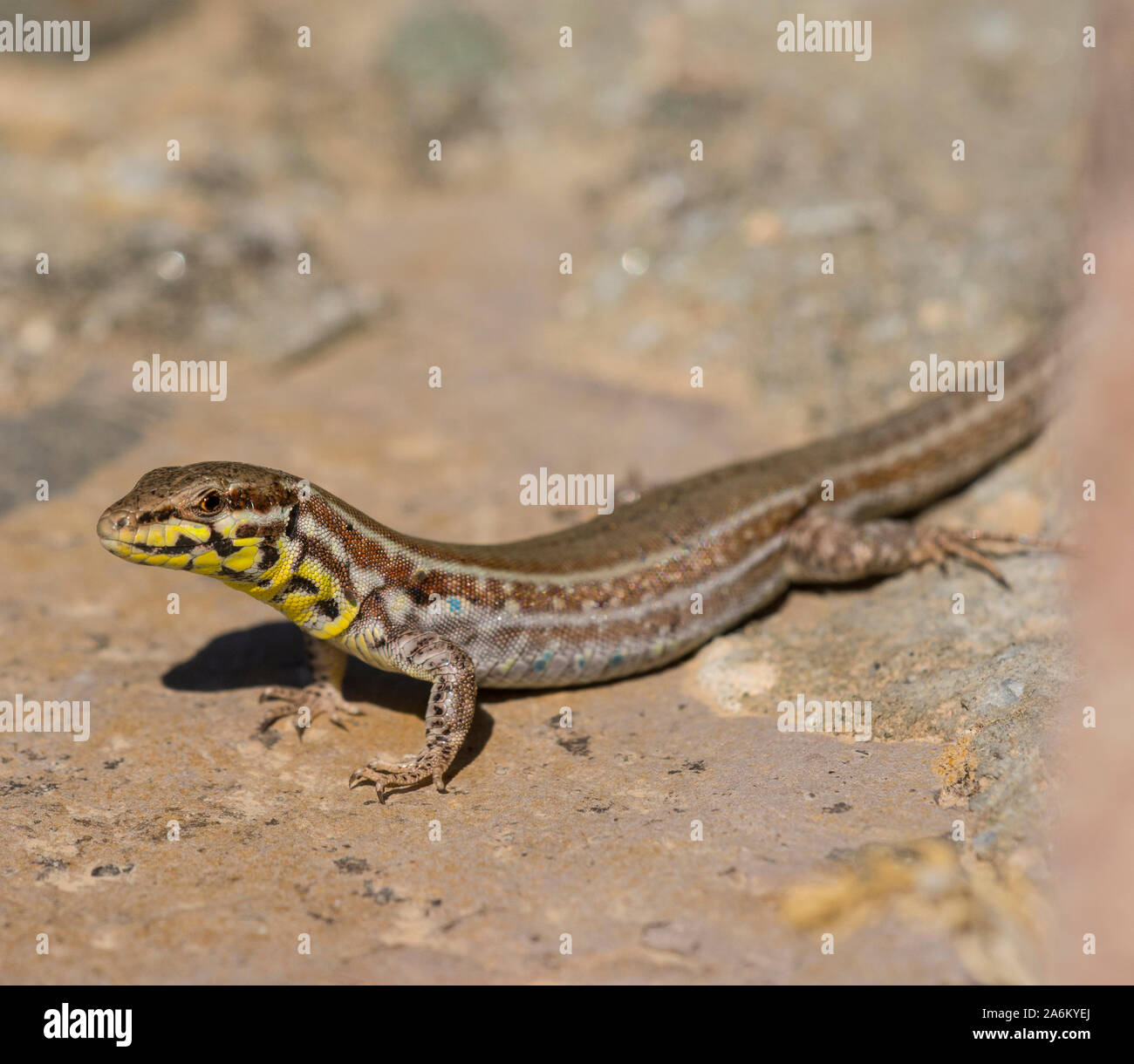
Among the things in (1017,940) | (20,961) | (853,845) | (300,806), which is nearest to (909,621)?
(853,845)

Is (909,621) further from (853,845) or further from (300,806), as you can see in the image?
(300,806)

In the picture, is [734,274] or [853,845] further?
[734,274]

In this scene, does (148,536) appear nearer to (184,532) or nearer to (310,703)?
(184,532)

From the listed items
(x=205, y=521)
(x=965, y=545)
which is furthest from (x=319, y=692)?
(x=965, y=545)

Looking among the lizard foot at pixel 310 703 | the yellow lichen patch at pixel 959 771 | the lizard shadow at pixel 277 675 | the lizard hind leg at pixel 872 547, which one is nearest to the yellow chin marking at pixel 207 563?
the lizard foot at pixel 310 703

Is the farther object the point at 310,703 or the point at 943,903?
the point at 310,703

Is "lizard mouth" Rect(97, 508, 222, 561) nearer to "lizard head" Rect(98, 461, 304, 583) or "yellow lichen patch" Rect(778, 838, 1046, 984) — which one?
"lizard head" Rect(98, 461, 304, 583)

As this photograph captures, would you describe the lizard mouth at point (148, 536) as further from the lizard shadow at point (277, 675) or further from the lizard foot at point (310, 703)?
the lizard shadow at point (277, 675)

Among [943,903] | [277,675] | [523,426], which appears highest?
[523,426]
